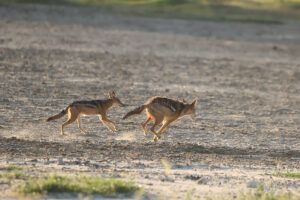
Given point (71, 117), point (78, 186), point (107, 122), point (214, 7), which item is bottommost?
point (78, 186)

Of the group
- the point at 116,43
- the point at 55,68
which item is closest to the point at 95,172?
the point at 55,68

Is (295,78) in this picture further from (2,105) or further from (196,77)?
(2,105)

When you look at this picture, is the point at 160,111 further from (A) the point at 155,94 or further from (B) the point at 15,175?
(A) the point at 155,94

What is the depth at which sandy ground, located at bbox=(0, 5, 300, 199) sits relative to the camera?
10.1 m

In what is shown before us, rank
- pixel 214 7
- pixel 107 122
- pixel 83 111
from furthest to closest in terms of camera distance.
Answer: pixel 214 7
pixel 107 122
pixel 83 111

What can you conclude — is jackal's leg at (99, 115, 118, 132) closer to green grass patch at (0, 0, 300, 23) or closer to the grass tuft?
the grass tuft

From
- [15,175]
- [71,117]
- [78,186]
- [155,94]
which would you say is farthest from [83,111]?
[155,94]

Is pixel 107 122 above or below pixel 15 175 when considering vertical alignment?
above

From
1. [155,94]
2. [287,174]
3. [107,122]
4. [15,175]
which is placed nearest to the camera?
[15,175]

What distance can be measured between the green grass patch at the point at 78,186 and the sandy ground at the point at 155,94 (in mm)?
285

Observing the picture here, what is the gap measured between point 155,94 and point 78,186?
970 cm

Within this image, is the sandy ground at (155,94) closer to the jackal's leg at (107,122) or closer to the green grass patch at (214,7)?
the jackal's leg at (107,122)

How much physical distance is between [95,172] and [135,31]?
2660 centimetres

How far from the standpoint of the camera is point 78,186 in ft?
26.9
